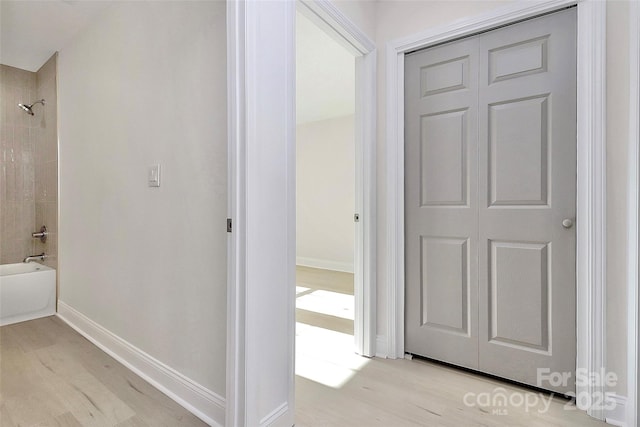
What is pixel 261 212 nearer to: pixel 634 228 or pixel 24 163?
pixel 634 228

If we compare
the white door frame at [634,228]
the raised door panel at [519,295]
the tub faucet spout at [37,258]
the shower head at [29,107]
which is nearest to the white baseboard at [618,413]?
the white door frame at [634,228]

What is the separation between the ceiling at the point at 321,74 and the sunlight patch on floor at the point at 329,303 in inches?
86.5

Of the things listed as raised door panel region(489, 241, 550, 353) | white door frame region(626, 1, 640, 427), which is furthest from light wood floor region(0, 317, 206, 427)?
white door frame region(626, 1, 640, 427)

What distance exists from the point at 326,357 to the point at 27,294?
2.53 m

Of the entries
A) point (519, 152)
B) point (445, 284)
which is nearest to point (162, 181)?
point (445, 284)

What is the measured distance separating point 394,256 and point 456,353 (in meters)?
0.66

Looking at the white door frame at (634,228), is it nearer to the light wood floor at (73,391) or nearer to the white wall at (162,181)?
the white wall at (162,181)

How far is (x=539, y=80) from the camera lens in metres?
1.66

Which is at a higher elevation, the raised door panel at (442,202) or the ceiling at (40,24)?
the ceiling at (40,24)

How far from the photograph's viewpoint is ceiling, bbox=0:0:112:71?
2.22 meters

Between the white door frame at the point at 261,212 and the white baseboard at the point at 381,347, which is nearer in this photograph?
the white door frame at the point at 261,212

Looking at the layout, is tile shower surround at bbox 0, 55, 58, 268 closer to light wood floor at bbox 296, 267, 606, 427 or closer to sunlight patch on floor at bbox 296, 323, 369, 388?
sunlight patch on floor at bbox 296, 323, 369, 388

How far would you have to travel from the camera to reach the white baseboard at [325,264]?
508 cm

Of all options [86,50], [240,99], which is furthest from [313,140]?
[240,99]
